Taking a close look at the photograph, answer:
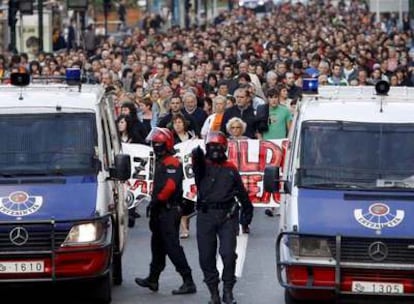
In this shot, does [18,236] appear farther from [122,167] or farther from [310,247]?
[310,247]

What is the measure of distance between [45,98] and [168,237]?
172 centimetres

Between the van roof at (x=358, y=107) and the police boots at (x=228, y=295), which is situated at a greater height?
the van roof at (x=358, y=107)

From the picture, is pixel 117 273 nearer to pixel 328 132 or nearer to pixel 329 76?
pixel 328 132

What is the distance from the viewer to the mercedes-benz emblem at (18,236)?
49.8 ft

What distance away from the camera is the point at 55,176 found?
1588 cm

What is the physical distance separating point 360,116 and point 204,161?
4.74 feet

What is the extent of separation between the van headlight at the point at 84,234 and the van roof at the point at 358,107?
2.10 m

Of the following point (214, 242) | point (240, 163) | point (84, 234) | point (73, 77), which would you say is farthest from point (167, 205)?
point (240, 163)

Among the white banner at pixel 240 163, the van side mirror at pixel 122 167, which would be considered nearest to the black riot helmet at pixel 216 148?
the van side mirror at pixel 122 167

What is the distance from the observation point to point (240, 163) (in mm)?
22219

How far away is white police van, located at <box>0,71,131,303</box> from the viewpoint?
15.2 m

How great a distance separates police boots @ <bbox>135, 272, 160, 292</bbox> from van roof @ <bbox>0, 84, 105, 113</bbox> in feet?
5.64

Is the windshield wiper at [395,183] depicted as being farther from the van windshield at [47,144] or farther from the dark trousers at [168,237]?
the van windshield at [47,144]

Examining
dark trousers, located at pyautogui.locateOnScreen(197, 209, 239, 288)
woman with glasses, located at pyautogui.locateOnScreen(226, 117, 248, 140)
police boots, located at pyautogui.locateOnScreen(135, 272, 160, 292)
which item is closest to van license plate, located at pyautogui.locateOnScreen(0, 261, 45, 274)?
dark trousers, located at pyautogui.locateOnScreen(197, 209, 239, 288)
